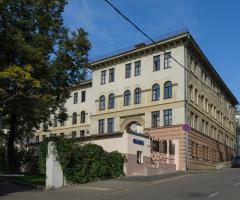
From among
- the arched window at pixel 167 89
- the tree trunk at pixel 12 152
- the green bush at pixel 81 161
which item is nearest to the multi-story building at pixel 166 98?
the arched window at pixel 167 89

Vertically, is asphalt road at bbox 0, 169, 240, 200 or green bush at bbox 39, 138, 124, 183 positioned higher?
green bush at bbox 39, 138, 124, 183

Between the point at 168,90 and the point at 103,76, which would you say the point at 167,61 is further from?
the point at 103,76

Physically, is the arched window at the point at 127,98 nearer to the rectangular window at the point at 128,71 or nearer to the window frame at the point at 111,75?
the rectangular window at the point at 128,71

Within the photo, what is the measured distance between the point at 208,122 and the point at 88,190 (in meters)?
37.7

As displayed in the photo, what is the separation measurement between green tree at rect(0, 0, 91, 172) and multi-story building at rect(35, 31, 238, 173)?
11.3 metres

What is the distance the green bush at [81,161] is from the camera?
24.3 meters

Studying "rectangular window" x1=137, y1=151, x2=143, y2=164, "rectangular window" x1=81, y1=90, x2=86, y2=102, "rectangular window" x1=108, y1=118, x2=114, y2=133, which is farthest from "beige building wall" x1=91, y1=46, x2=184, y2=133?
"rectangular window" x1=137, y1=151, x2=143, y2=164

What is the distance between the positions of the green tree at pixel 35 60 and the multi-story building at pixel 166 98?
1132 cm

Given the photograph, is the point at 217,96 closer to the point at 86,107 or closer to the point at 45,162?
the point at 86,107

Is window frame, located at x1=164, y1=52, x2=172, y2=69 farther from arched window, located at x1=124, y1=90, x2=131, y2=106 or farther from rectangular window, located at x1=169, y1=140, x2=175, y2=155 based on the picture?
rectangular window, located at x1=169, y1=140, x2=175, y2=155

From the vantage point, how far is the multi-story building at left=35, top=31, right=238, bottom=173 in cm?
4669

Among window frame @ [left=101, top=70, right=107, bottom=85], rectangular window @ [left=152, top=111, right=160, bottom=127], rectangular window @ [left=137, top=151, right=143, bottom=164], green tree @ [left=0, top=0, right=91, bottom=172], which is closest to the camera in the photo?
green tree @ [left=0, top=0, right=91, bottom=172]

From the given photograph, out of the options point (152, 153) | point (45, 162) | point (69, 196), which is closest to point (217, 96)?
point (152, 153)

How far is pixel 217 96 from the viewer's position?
63875 mm
